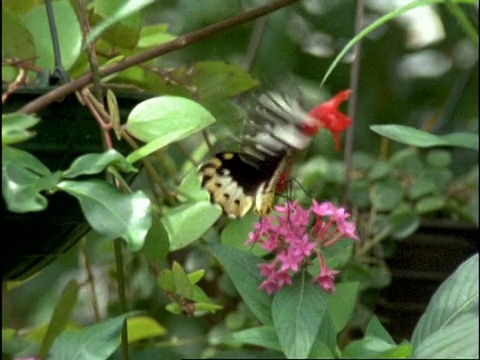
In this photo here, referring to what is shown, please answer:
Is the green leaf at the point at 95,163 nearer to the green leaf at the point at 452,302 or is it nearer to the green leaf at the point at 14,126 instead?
the green leaf at the point at 14,126

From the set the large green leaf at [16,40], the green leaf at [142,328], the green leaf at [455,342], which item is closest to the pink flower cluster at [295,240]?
the green leaf at [455,342]

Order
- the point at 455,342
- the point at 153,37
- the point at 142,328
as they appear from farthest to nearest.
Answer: the point at 142,328, the point at 153,37, the point at 455,342

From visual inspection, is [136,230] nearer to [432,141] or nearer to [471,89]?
[432,141]

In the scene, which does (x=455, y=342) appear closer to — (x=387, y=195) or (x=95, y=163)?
(x=95, y=163)

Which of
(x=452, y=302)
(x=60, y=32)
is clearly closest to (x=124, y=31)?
(x=60, y=32)

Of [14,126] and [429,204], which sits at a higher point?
[14,126]
